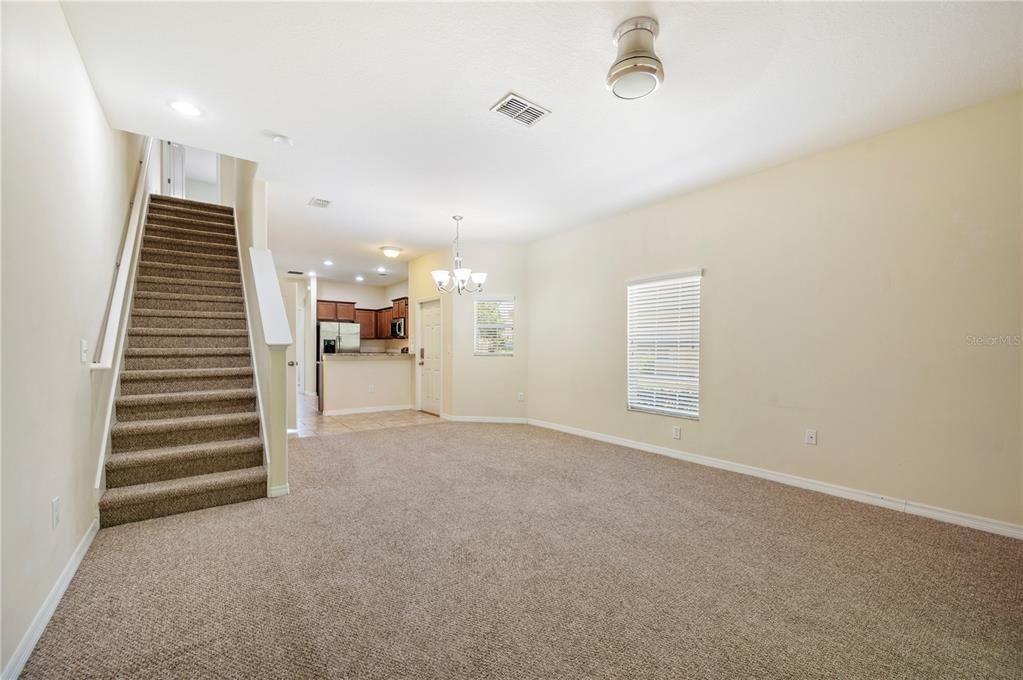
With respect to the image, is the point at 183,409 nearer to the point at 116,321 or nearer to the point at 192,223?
the point at 116,321

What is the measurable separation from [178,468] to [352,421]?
11.2 ft

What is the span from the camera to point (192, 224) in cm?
537

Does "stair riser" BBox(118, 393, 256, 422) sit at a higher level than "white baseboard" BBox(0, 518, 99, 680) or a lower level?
higher

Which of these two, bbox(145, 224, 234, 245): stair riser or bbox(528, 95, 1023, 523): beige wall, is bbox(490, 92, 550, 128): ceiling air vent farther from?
bbox(145, 224, 234, 245): stair riser

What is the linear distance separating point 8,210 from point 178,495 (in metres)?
2.12

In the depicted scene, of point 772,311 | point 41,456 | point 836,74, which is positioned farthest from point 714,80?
point 41,456

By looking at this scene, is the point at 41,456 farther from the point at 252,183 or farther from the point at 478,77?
the point at 252,183

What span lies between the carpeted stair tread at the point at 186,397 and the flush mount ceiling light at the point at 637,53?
12.1 ft

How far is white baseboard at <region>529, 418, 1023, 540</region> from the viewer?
2674 mm

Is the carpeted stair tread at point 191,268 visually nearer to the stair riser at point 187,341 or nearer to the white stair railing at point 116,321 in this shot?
the white stair railing at point 116,321

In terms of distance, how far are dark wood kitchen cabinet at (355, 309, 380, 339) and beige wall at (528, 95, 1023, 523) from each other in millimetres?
7914

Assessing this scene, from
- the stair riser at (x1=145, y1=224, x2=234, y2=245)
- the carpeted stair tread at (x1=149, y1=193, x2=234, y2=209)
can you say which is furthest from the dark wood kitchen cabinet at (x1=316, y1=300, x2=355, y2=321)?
the stair riser at (x1=145, y1=224, x2=234, y2=245)

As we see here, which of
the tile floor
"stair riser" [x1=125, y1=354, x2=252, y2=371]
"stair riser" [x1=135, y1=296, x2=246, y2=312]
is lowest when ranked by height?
the tile floor

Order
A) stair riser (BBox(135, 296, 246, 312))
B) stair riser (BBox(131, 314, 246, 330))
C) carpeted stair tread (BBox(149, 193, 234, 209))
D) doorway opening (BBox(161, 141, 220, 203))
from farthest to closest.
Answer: doorway opening (BBox(161, 141, 220, 203)), carpeted stair tread (BBox(149, 193, 234, 209)), stair riser (BBox(135, 296, 246, 312)), stair riser (BBox(131, 314, 246, 330))
